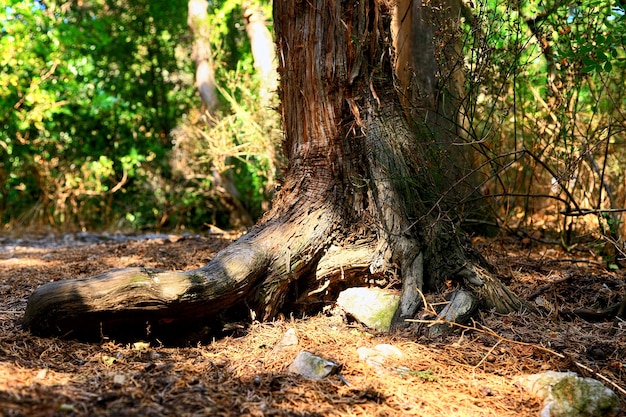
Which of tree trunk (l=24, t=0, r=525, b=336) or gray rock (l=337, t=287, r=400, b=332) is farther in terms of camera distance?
tree trunk (l=24, t=0, r=525, b=336)

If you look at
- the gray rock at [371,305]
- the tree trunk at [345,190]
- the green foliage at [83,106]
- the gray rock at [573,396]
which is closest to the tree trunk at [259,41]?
the green foliage at [83,106]

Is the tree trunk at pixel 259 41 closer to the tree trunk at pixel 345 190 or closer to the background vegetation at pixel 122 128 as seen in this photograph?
the background vegetation at pixel 122 128

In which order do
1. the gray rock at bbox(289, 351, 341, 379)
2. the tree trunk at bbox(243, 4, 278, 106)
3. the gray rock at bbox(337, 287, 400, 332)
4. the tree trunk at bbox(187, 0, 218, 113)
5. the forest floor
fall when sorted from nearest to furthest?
the forest floor
the gray rock at bbox(289, 351, 341, 379)
the gray rock at bbox(337, 287, 400, 332)
the tree trunk at bbox(243, 4, 278, 106)
the tree trunk at bbox(187, 0, 218, 113)

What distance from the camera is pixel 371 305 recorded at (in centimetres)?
→ 325

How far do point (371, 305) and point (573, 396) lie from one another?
→ 1180mm

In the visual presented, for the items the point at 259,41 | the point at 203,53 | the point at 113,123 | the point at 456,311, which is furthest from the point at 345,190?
the point at 113,123

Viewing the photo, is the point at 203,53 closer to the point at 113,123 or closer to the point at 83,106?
the point at 83,106

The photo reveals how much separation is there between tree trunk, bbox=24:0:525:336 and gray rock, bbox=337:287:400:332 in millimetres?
91

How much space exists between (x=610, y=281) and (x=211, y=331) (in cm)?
275

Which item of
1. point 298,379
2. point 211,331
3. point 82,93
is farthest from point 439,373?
point 82,93

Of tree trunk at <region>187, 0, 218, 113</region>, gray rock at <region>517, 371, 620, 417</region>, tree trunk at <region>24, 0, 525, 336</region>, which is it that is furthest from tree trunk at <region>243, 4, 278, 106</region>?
gray rock at <region>517, 371, 620, 417</region>

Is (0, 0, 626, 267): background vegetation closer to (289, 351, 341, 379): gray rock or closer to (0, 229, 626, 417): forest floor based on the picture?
(0, 229, 626, 417): forest floor

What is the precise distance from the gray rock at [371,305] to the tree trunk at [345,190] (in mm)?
91

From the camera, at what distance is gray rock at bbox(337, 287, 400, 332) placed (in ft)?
10.4
